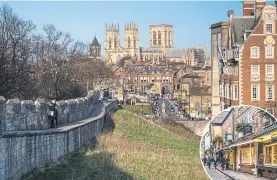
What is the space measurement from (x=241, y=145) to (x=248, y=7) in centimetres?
3926

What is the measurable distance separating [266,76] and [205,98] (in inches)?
1386

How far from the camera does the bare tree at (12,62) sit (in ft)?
113

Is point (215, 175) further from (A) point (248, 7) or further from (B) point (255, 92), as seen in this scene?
(A) point (248, 7)

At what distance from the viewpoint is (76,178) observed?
1516 centimetres

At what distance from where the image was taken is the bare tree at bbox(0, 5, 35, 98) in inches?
1362

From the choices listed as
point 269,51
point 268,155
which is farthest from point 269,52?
point 268,155

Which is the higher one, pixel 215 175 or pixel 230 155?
pixel 230 155

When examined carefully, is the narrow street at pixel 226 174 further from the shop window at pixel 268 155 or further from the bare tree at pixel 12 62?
the bare tree at pixel 12 62

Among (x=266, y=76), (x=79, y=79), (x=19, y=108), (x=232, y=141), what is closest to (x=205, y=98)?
(x=79, y=79)

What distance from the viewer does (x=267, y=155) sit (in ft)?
16.5

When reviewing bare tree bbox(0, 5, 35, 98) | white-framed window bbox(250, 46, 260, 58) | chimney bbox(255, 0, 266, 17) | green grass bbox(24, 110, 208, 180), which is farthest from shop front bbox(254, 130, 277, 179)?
chimney bbox(255, 0, 266, 17)

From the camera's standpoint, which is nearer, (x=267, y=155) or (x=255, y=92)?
(x=267, y=155)

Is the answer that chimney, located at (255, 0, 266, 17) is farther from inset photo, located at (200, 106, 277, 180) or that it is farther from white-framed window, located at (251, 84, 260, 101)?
inset photo, located at (200, 106, 277, 180)

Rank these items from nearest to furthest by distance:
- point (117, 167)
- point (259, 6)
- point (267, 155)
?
point (267, 155)
point (117, 167)
point (259, 6)
